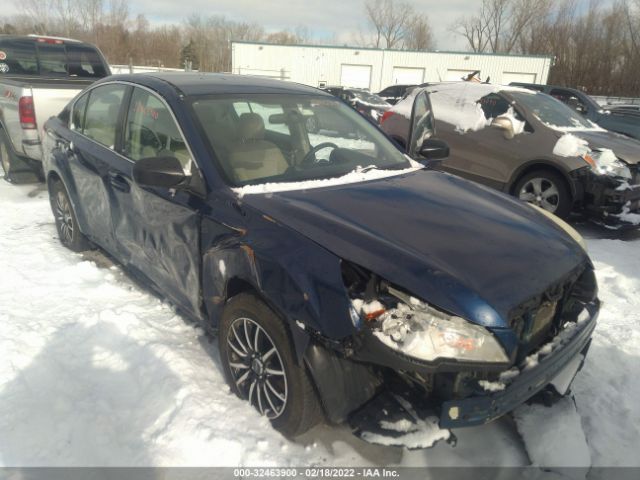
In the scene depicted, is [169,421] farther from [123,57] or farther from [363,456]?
[123,57]

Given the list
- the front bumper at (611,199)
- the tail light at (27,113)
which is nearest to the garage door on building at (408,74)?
the front bumper at (611,199)

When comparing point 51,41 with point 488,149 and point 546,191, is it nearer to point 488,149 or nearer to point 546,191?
point 488,149

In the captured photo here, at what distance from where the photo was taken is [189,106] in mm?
2844

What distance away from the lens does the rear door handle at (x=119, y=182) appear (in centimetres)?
326

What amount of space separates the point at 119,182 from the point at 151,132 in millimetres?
494

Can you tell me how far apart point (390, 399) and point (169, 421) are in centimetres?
122

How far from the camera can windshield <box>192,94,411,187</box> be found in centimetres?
273

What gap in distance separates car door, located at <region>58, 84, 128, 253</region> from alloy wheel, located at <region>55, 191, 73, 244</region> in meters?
0.37

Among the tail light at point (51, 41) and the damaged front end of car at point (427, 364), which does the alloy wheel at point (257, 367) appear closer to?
the damaged front end of car at point (427, 364)

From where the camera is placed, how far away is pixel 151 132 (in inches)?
123

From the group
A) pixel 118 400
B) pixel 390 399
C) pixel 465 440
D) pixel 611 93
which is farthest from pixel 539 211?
pixel 611 93

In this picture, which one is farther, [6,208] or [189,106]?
[6,208]

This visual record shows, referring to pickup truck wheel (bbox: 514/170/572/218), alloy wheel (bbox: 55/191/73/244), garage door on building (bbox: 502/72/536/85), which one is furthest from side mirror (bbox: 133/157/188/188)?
garage door on building (bbox: 502/72/536/85)

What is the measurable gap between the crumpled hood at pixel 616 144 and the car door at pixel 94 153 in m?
5.47
